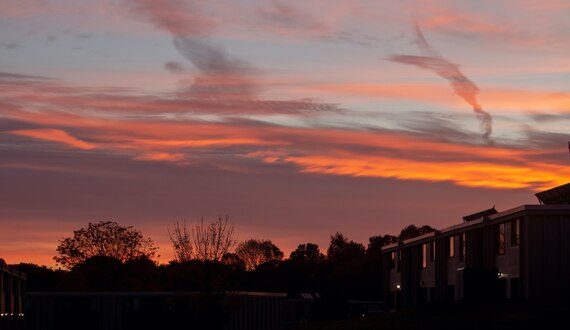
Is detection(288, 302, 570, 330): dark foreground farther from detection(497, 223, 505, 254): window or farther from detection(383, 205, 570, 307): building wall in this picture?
detection(497, 223, 505, 254): window

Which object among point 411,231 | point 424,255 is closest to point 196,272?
point 424,255

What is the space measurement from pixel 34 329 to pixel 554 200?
178ft

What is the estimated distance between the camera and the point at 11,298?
6881 cm

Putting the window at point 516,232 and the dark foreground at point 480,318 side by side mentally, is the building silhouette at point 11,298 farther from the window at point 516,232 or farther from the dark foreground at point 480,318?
the window at point 516,232

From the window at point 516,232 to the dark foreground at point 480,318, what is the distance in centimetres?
1017

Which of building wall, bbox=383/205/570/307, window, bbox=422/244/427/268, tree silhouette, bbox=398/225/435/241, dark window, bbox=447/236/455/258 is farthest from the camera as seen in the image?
tree silhouette, bbox=398/225/435/241

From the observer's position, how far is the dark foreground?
36950 millimetres

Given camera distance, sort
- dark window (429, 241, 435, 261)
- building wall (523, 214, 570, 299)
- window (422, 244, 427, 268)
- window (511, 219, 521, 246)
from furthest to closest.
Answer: window (422, 244, 427, 268) < dark window (429, 241, 435, 261) < window (511, 219, 521, 246) < building wall (523, 214, 570, 299)

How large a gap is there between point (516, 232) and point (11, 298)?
32569 millimetres

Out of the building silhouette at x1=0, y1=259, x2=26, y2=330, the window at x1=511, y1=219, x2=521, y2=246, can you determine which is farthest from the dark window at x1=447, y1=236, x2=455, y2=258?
the building silhouette at x1=0, y1=259, x2=26, y2=330

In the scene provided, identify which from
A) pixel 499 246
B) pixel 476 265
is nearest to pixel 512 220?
pixel 499 246

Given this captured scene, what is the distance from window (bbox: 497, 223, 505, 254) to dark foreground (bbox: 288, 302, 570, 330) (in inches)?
478

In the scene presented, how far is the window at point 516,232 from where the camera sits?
2247 inches

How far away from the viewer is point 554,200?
2665 inches
